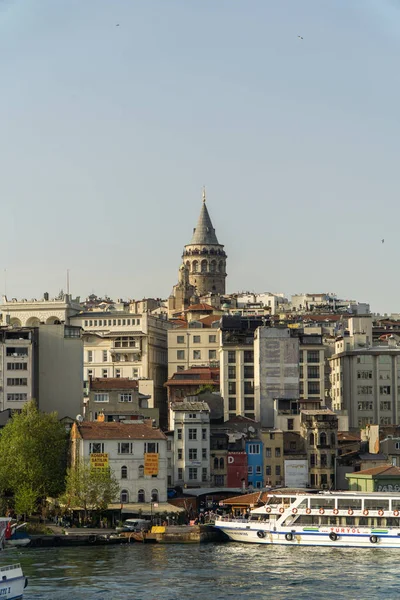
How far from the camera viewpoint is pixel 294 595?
221 ft

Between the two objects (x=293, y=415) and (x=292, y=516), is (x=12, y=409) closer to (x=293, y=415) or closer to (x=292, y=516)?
(x=293, y=415)

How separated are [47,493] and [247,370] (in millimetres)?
34561

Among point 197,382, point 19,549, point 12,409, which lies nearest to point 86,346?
point 197,382

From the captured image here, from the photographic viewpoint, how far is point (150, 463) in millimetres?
99375

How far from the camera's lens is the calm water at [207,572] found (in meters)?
68.1

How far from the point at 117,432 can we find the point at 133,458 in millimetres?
2257

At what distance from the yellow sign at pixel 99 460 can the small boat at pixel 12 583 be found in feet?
102

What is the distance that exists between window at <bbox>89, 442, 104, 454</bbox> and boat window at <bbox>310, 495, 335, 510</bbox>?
16103mm

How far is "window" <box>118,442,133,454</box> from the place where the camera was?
326 ft

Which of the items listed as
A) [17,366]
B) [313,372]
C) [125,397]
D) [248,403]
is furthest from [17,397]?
[313,372]

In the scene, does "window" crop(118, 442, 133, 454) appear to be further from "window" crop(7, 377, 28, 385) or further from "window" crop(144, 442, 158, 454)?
"window" crop(7, 377, 28, 385)

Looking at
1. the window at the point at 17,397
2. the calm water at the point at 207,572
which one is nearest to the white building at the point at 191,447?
the window at the point at 17,397

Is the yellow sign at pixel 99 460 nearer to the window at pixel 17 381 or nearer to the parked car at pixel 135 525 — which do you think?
the parked car at pixel 135 525

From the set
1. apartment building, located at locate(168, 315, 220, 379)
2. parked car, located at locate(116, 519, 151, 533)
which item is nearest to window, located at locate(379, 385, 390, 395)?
apartment building, located at locate(168, 315, 220, 379)
